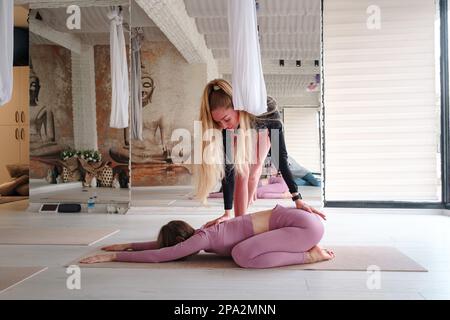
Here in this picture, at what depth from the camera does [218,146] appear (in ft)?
12.0

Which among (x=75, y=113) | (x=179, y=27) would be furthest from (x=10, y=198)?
(x=179, y=27)

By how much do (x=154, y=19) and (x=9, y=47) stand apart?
7.99 ft

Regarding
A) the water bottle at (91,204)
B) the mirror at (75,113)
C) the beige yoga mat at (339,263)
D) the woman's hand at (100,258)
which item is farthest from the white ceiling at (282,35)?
the woman's hand at (100,258)

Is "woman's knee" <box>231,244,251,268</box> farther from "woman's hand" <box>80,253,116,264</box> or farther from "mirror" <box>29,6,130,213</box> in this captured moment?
"mirror" <box>29,6,130,213</box>

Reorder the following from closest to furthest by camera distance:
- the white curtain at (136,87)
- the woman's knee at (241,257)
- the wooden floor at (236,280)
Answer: the wooden floor at (236,280) → the woman's knee at (241,257) → the white curtain at (136,87)

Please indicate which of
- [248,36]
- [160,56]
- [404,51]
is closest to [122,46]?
[160,56]

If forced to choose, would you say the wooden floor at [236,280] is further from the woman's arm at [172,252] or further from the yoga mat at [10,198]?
the yoga mat at [10,198]

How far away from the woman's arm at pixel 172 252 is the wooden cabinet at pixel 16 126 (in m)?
6.00

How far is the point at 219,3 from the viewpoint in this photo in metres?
5.66

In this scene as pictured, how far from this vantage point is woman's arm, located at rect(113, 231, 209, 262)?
111 inches

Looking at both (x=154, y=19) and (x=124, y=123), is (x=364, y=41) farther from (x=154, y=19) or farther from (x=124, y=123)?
(x=124, y=123)

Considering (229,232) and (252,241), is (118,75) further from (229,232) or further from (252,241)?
(252,241)

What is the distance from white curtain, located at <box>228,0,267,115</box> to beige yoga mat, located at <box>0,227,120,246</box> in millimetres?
1570

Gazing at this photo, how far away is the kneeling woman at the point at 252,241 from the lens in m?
2.80
